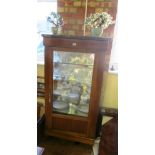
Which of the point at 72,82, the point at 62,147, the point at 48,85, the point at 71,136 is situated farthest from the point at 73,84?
the point at 62,147

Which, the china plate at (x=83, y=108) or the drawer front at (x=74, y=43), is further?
the china plate at (x=83, y=108)

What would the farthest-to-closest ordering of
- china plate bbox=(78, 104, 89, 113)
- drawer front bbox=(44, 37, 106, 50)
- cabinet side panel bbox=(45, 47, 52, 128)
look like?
china plate bbox=(78, 104, 89, 113)
cabinet side panel bbox=(45, 47, 52, 128)
drawer front bbox=(44, 37, 106, 50)

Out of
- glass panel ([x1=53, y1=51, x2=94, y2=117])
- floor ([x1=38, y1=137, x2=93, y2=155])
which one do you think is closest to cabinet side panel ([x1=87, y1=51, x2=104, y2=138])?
glass panel ([x1=53, y1=51, x2=94, y2=117])

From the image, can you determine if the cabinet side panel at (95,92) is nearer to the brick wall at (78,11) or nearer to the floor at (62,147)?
the floor at (62,147)

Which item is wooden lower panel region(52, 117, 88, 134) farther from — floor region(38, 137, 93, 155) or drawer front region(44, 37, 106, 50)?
drawer front region(44, 37, 106, 50)

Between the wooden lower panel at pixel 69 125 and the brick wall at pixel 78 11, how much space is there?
1033mm

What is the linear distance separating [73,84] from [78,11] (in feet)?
2.80

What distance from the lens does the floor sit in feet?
6.50

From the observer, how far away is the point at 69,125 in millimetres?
2025

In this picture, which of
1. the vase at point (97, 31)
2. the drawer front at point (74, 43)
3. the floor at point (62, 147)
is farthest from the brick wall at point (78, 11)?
the floor at point (62, 147)

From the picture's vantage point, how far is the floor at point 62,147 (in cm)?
198

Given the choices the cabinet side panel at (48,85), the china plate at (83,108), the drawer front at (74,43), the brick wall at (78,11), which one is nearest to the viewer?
the drawer front at (74,43)
